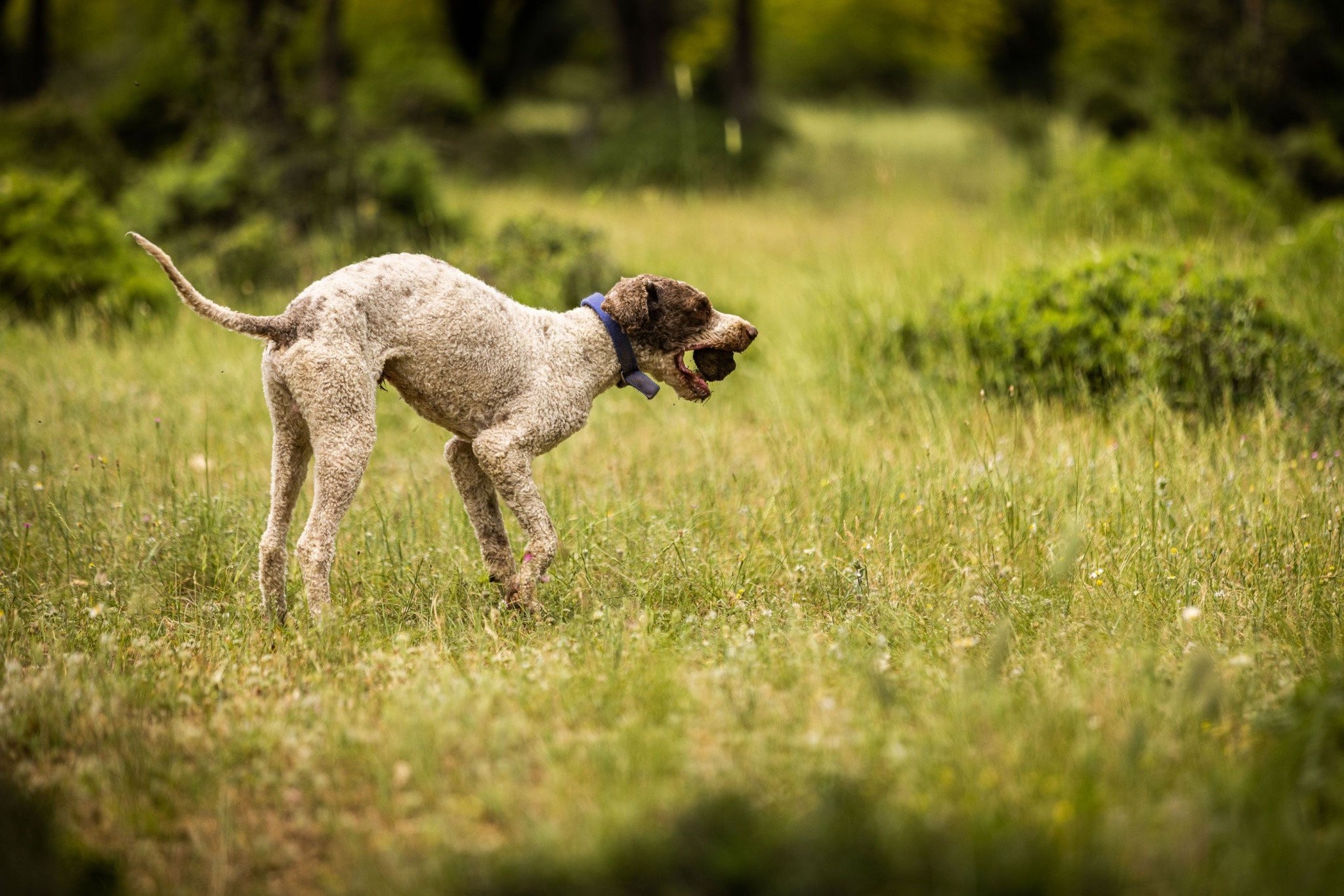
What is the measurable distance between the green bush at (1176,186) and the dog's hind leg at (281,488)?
7.23 m

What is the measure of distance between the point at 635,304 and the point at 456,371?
2.36 ft

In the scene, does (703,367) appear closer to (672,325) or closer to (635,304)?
(672,325)

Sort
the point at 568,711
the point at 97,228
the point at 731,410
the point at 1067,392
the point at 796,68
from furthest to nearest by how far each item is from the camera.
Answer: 1. the point at 796,68
2. the point at 97,228
3. the point at 731,410
4. the point at 1067,392
5. the point at 568,711

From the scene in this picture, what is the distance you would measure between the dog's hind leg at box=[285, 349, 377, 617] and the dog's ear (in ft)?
3.06

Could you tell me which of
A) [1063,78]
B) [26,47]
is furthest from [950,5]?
[26,47]

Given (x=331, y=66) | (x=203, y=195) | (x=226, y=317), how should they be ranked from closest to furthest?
1. (x=226, y=317)
2. (x=203, y=195)
3. (x=331, y=66)

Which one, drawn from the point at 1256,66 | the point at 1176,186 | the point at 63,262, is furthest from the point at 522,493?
the point at 1256,66

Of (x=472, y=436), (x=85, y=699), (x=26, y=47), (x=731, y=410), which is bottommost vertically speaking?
(x=731, y=410)

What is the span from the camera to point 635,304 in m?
4.28

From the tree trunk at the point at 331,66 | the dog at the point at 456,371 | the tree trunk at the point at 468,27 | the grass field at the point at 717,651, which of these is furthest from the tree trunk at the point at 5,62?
the dog at the point at 456,371

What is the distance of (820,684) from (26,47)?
76.5 ft

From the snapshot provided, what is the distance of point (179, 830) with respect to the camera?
10.1ft

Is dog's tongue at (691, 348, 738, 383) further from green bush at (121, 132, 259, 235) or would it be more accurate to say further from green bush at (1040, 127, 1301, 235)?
green bush at (121, 132, 259, 235)

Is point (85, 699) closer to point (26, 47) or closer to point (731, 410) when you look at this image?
point (731, 410)
